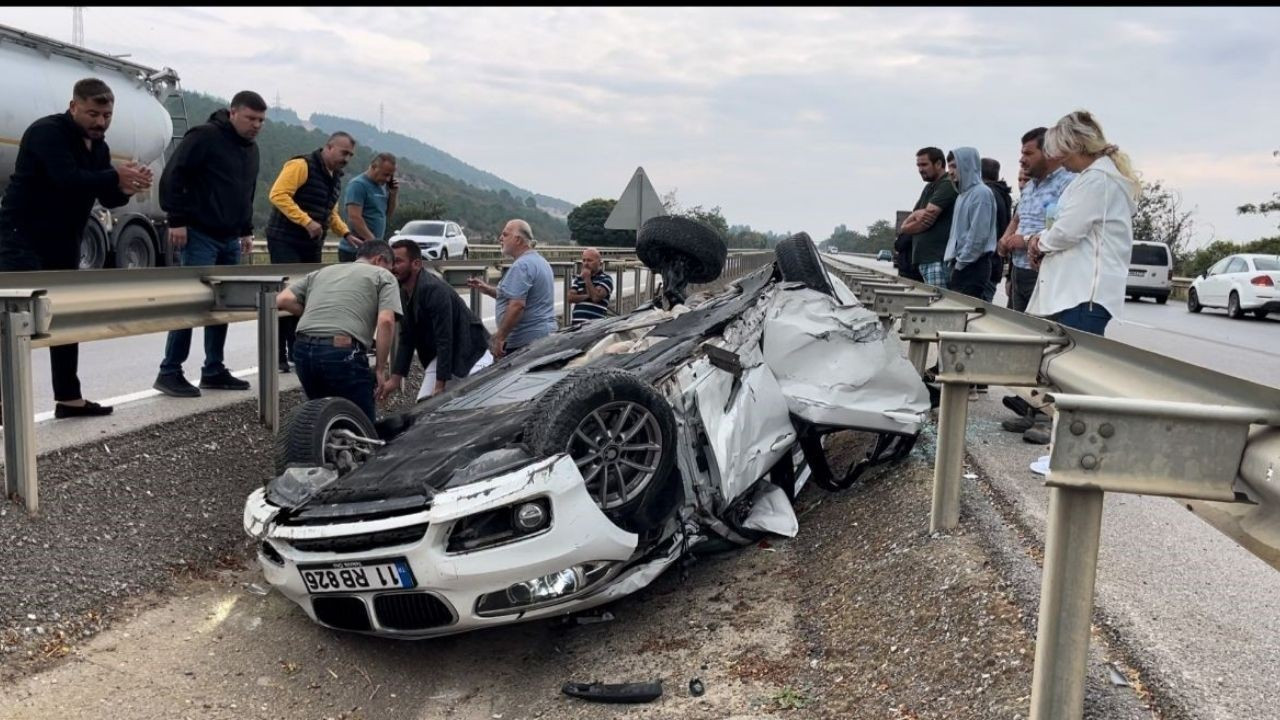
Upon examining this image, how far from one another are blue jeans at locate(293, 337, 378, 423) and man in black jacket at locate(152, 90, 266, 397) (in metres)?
1.31

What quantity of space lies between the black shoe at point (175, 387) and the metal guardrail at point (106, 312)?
0.64 metres

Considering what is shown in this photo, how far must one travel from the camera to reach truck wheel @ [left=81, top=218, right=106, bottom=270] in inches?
477

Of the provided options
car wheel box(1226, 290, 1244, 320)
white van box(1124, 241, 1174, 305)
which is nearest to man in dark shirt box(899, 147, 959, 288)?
car wheel box(1226, 290, 1244, 320)

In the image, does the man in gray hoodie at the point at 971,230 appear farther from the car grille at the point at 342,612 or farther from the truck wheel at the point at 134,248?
the truck wheel at the point at 134,248

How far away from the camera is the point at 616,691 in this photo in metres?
3.43

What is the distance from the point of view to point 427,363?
6625mm

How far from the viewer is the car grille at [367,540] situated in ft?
10.9

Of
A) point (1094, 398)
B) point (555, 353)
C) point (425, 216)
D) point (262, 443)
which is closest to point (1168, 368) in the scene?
point (1094, 398)

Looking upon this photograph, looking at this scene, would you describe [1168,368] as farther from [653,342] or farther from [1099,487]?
[653,342]

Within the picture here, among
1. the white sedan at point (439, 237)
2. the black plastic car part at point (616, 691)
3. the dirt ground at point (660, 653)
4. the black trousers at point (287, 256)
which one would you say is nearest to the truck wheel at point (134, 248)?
the black trousers at point (287, 256)

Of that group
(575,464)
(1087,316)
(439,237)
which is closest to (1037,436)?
(1087,316)

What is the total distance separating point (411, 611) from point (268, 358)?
2665 mm

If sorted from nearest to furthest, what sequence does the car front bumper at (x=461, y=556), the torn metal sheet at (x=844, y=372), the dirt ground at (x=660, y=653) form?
the dirt ground at (x=660, y=653) < the car front bumper at (x=461, y=556) < the torn metal sheet at (x=844, y=372)

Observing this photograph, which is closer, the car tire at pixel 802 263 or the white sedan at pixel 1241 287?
the car tire at pixel 802 263
